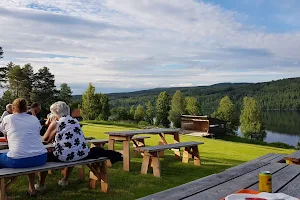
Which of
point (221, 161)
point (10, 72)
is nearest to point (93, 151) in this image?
point (221, 161)

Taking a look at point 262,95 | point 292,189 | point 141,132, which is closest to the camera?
point 292,189

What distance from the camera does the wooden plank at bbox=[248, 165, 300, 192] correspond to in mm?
3084

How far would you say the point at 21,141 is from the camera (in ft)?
16.2

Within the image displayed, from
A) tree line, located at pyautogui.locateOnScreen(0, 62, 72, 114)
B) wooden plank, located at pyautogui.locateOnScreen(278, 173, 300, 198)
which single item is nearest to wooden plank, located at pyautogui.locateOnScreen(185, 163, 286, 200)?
wooden plank, located at pyautogui.locateOnScreen(278, 173, 300, 198)

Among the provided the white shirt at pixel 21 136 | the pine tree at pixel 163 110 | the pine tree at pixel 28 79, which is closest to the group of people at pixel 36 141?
the white shirt at pixel 21 136

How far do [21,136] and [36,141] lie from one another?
9.7 inches

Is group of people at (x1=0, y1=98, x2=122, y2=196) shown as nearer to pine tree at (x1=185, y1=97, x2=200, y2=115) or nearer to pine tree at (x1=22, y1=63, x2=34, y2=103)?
pine tree at (x1=22, y1=63, x2=34, y2=103)

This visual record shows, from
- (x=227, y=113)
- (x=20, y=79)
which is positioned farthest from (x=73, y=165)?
(x=227, y=113)

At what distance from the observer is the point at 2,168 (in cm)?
489

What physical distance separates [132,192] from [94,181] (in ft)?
2.39

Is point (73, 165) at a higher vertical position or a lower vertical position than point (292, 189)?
lower

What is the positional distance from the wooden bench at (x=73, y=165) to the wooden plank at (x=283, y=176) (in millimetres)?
Result: 2991

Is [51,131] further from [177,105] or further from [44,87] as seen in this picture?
[177,105]

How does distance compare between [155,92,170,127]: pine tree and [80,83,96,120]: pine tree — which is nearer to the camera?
[80,83,96,120]: pine tree
